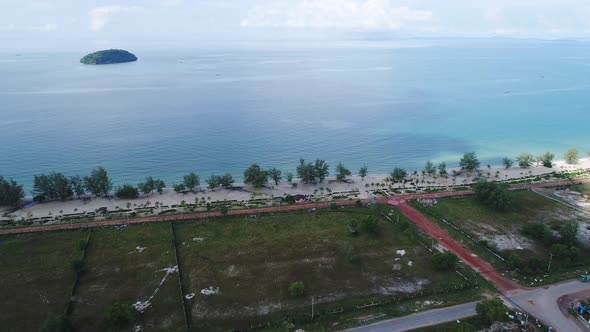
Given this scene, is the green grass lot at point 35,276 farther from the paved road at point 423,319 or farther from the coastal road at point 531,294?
the coastal road at point 531,294

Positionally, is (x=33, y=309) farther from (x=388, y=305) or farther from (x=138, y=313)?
(x=388, y=305)

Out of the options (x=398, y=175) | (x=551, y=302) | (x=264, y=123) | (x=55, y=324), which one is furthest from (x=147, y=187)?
(x=551, y=302)

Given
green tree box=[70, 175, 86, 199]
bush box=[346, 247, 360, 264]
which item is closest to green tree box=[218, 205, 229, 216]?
bush box=[346, 247, 360, 264]

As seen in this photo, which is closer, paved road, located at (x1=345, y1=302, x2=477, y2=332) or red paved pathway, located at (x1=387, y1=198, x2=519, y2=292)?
paved road, located at (x1=345, y1=302, x2=477, y2=332)

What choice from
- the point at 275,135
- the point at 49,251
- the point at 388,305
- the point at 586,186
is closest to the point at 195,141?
the point at 275,135

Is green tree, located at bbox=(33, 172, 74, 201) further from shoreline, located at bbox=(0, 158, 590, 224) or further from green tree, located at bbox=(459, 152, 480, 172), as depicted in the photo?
green tree, located at bbox=(459, 152, 480, 172)
